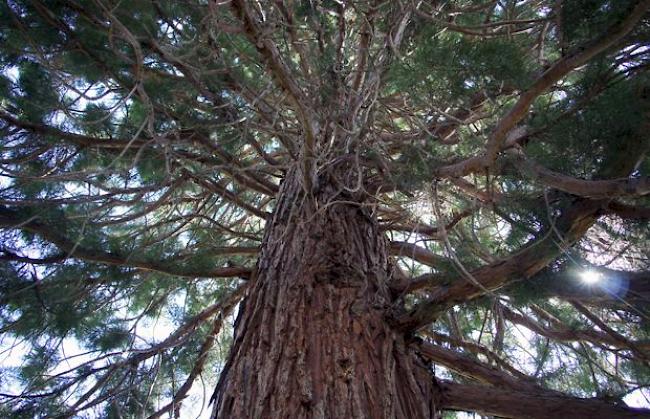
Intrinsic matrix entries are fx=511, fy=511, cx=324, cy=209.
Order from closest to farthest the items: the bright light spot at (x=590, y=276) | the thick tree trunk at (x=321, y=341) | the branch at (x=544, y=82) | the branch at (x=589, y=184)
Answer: the branch at (x=544, y=82) < the branch at (x=589, y=184) < the thick tree trunk at (x=321, y=341) < the bright light spot at (x=590, y=276)

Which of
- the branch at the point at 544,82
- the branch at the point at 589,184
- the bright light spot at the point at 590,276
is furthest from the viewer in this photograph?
the bright light spot at the point at 590,276

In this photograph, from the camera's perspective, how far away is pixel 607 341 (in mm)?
2066

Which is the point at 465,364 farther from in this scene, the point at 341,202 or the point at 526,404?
the point at 341,202

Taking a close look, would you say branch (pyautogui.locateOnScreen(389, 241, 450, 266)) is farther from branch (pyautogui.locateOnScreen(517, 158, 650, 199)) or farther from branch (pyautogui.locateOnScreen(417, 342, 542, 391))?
branch (pyautogui.locateOnScreen(517, 158, 650, 199))

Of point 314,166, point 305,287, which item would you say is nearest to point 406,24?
point 314,166

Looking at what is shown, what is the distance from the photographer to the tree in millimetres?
1494

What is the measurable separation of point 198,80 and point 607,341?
80.5 inches

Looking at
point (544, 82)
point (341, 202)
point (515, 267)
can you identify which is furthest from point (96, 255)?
point (544, 82)

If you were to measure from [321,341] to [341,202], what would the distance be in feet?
1.90

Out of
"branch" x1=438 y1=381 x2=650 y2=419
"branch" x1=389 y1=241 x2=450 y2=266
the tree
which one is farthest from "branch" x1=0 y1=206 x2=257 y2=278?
"branch" x1=438 y1=381 x2=650 y2=419

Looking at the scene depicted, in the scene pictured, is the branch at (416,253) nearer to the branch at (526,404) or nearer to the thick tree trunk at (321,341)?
the thick tree trunk at (321,341)

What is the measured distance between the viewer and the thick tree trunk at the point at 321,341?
1485 mm

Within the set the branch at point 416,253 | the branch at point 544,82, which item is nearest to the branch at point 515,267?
the branch at point 544,82

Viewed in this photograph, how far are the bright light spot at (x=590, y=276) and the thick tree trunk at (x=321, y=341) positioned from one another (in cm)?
62
